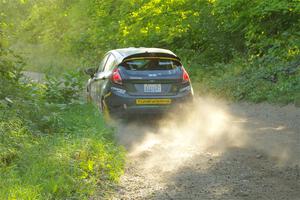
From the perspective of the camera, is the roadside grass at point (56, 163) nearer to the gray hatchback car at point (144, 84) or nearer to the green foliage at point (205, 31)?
the gray hatchback car at point (144, 84)

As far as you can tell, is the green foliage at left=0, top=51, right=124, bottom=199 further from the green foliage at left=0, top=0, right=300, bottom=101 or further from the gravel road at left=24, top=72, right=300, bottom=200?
the green foliage at left=0, top=0, right=300, bottom=101

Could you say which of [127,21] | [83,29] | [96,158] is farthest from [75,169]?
[83,29]

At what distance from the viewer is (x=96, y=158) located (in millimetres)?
7680

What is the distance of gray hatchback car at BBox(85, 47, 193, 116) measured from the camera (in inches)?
414

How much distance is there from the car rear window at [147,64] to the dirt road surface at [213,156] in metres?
1.01

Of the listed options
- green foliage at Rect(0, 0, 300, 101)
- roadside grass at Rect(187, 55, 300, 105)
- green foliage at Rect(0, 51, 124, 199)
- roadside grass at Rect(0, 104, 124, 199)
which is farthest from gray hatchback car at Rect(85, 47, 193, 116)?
roadside grass at Rect(187, 55, 300, 105)

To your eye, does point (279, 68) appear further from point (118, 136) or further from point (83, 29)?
point (83, 29)

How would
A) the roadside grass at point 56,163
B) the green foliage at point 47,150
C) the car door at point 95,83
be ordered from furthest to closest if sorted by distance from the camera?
the car door at point 95,83
the green foliage at point 47,150
the roadside grass at point 56,163

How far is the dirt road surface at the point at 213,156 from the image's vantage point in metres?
6.83

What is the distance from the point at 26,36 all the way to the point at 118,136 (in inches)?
1505

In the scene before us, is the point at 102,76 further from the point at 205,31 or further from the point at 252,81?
the point at 205,31

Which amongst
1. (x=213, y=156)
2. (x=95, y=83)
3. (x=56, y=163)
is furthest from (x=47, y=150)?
(x=95, y=83)

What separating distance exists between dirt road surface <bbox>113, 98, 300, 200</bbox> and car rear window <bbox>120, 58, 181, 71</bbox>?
1.01 m

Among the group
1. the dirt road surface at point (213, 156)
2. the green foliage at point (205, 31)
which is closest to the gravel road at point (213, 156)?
the dirt road surface at point (213, 156)
